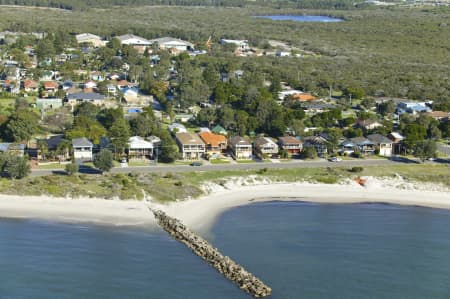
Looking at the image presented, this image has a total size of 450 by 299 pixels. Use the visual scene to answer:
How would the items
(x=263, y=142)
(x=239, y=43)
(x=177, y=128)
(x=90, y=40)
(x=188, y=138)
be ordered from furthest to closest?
(x=239, y=43) < (x=90, y=40) < (x=177, y=128) < (x=263, y=142) < (x=188, y=138)

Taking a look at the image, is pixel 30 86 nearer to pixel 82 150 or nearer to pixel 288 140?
pixel 82 150

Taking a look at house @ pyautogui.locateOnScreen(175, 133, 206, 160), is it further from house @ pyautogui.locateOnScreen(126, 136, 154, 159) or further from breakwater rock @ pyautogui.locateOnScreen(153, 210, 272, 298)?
breakwater rock @ pyautogui.locateOnScreen(153, 210, 272, 298)

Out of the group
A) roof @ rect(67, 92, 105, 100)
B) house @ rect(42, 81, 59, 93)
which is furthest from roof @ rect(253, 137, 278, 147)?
house @ rect(42, 81, 59, 93)

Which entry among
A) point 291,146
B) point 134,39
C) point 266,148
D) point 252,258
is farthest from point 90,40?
point 252,258

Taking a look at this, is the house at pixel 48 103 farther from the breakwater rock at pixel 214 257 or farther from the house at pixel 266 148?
the breakwater rock at pixel 214 257

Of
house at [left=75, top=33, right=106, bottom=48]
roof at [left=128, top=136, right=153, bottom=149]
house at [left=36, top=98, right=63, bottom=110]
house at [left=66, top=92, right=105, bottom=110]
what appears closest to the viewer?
roof at [left=128, top=136, right=153, bottom=149]

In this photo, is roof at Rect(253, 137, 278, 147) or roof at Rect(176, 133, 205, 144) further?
roof at Rect(253, 137, 278, 147)
